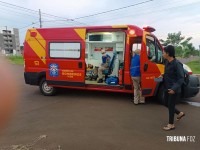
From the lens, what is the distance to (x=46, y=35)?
8094mm

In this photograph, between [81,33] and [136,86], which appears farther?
[81,33]

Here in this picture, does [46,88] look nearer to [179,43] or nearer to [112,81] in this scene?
[112,81]

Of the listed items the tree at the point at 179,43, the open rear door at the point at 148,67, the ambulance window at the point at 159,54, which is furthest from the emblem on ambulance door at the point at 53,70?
the tree at the point at 179,43

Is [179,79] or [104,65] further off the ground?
[104,65]

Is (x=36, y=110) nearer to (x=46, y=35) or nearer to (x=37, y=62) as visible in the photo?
(x=37, y=62)

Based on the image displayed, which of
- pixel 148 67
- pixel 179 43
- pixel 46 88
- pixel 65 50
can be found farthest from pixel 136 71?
pixel 179 43

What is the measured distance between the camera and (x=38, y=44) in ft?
27.1

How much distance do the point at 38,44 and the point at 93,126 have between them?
4.50 metres

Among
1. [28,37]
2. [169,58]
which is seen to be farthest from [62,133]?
[28,37]

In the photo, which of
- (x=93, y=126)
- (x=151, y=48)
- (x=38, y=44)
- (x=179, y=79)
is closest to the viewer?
(x=179, y=79)

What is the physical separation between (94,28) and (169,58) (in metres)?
3.56

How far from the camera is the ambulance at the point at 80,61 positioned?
699 centimetres

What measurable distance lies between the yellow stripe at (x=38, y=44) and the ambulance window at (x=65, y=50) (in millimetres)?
326

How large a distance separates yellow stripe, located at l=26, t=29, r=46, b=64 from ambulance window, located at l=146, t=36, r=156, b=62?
3783mm
